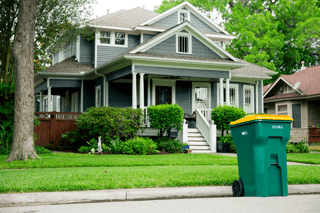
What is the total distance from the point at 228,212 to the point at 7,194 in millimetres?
3706

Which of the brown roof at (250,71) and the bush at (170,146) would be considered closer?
the bush at (170,146)

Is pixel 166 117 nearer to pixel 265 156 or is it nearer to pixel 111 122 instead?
pixel 111 122

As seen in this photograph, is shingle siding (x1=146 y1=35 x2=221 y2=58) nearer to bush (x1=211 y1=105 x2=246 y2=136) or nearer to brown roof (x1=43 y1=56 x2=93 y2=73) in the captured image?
bush (x1=211 y1=105 x2=246 y2=136)

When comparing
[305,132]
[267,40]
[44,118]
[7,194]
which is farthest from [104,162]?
[267,40]

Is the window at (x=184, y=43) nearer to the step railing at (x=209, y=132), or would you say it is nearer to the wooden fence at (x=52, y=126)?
the step railing at (x=209, y=132)

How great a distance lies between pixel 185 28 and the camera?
17.9m

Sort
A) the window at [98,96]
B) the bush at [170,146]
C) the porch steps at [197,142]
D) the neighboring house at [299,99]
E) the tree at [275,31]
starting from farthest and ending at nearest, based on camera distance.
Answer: the tree at [275,31]
the neighboring house at [299,99]
the window at [98,96]
the porch steps at [197,142]
the bush at [170,146]

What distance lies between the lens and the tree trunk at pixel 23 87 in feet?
34.9

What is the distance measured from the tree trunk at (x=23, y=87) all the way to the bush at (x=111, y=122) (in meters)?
4.09

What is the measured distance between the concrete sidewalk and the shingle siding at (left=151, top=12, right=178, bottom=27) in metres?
16.1

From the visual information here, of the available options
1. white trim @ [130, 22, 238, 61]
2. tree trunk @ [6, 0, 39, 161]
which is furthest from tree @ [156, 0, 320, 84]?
tree trunk @ [6, 0, 39, 161]

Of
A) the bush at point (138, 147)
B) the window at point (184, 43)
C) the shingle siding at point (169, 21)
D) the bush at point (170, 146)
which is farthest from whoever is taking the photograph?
the shingle siding at point (169, 21)


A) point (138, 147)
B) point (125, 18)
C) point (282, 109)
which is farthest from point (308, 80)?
point (138, 147)

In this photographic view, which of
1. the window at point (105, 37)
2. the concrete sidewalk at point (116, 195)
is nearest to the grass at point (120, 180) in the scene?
the concrete sidewalk at point (116, 195)
